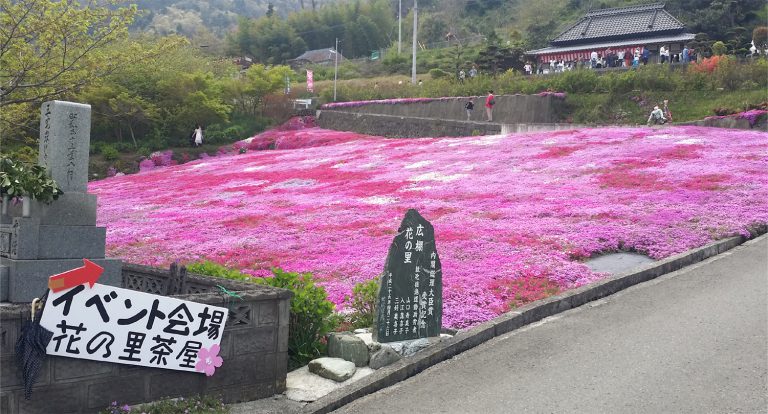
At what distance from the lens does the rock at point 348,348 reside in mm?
9273

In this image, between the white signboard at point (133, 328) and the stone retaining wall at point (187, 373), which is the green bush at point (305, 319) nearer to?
the stone retaining wall at point (187, 373)

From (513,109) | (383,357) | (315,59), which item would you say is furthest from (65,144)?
(315,59)

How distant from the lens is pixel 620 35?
187ft

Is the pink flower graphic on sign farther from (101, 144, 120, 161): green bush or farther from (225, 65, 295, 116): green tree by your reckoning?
(225, 65, 295, 116): green tree

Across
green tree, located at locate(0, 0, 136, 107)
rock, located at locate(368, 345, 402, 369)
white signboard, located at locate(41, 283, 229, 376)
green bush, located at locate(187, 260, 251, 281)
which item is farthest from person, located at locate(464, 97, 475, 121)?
white signboard, located at locate(41, 283, 229, 376)

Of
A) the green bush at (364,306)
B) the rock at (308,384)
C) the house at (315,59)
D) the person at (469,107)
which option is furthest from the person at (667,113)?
the house at (315,59)

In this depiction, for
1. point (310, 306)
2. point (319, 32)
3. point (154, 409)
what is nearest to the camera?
point (154, 409)

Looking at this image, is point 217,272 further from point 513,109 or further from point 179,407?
point 513,109

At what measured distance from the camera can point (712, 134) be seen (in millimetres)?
28438

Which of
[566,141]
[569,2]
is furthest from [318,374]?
[569,2]

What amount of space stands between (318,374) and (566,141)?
23212 mm

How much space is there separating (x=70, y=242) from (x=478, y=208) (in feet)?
40.2

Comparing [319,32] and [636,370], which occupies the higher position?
[319,32]

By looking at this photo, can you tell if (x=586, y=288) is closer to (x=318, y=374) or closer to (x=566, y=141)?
(x=318, y=374)
